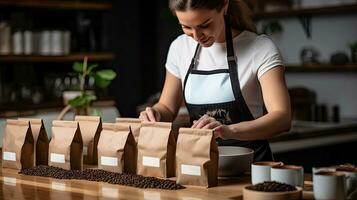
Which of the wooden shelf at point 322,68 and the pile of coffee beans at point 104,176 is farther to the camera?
the wooden shelf at point 322,68

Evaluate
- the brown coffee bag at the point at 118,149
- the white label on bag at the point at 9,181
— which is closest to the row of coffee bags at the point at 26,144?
the white label on bag at the point at 9,181

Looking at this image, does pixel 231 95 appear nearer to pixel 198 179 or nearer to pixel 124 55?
pixel 198 179

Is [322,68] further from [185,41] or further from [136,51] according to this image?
[185,41]

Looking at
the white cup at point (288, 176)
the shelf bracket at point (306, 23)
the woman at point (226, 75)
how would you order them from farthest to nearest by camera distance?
the shelf bracket at point (306, 23)
the woman at point (226, 75)
the white cup at point (288, 176)

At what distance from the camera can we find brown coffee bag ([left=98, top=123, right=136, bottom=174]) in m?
2.09

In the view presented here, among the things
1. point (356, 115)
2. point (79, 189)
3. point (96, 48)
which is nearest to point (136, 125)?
point (79, 189)

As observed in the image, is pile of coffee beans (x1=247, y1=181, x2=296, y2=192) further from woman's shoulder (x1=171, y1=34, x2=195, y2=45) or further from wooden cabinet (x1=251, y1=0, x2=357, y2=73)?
wooden cabinet (x1=251, y1=0, x2=357, y2=73)

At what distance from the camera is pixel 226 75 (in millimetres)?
2457

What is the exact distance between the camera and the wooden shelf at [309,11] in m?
4.98

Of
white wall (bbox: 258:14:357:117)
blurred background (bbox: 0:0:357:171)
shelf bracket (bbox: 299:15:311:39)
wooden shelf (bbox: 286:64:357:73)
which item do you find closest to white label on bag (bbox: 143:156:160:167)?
blurred background (bbox: 0:0:357:171)

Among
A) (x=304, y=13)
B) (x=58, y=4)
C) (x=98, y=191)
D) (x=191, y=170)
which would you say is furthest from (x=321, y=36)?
(x=98, y=191)

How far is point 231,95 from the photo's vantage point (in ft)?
8.04

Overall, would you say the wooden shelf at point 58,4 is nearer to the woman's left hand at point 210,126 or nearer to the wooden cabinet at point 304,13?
the wooden cabinet at point 304,13

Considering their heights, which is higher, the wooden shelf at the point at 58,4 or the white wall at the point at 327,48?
the wooden shelf at the point at 58,4
